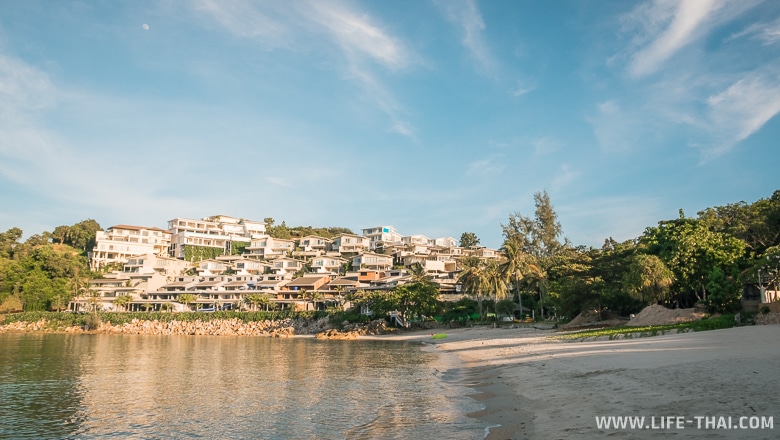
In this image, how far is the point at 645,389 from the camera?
1283cm

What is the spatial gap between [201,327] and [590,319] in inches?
2817

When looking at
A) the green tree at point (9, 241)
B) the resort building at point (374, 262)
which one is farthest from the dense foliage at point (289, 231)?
the green tree at point (9, 241)

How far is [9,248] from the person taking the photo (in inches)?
4825

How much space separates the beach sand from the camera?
31.4ft

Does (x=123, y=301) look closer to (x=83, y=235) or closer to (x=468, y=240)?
(x=83, y=235)

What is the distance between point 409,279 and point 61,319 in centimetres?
6998

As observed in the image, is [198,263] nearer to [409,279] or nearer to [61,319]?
[61,319]

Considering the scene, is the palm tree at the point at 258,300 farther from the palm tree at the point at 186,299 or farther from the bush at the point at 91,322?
the bush at the point at 91,322

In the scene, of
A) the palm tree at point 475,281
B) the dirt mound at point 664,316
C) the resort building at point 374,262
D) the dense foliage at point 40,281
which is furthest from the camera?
the resort building at point 374,262

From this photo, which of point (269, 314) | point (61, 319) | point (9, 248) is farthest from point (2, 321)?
point (269, 314)

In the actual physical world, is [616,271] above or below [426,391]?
above

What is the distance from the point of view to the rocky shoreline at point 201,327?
8294 centimetres

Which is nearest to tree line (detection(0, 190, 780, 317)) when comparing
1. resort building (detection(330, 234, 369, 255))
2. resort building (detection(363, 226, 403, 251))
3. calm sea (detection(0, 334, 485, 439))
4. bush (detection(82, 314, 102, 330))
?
bush (detection(82, 314, 102, 330))

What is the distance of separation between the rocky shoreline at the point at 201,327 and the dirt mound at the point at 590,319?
4187 centimetres
